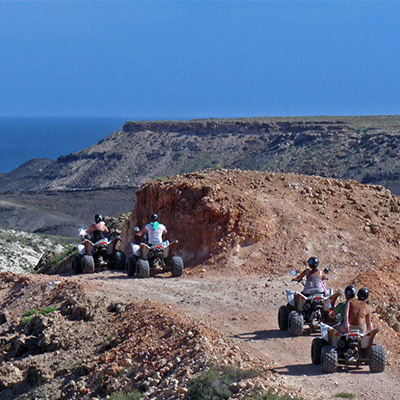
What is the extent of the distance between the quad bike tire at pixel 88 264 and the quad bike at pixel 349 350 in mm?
9260

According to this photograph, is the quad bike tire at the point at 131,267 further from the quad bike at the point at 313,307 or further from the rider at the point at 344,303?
the rider at the point at 344,303

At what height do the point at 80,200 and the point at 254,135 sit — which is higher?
the point at 254,135

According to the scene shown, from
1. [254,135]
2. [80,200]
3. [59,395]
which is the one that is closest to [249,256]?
[59,395]

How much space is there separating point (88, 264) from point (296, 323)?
26.7 feet

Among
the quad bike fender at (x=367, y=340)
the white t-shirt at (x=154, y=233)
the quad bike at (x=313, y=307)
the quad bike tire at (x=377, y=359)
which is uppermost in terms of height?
the white t-shirt at (x=154, y=233)

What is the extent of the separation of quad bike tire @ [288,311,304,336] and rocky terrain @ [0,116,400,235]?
2047 inches

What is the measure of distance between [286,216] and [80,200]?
61018mm

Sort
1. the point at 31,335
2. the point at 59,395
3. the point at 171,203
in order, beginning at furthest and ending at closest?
the point at 171,203
the point at 31,335
the point at 59,395

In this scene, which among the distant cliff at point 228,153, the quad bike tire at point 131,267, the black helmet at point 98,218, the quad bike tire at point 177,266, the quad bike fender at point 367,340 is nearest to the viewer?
the quad bike fender at point 367,340

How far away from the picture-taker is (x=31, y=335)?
16594 millimetres

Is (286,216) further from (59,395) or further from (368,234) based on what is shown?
(59,395)

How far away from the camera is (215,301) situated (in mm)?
16625

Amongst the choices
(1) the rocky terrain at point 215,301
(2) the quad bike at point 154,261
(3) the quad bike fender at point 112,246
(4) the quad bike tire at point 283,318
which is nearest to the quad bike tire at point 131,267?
(2) the quad bike at point 154,261

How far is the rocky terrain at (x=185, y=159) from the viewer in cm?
7544
